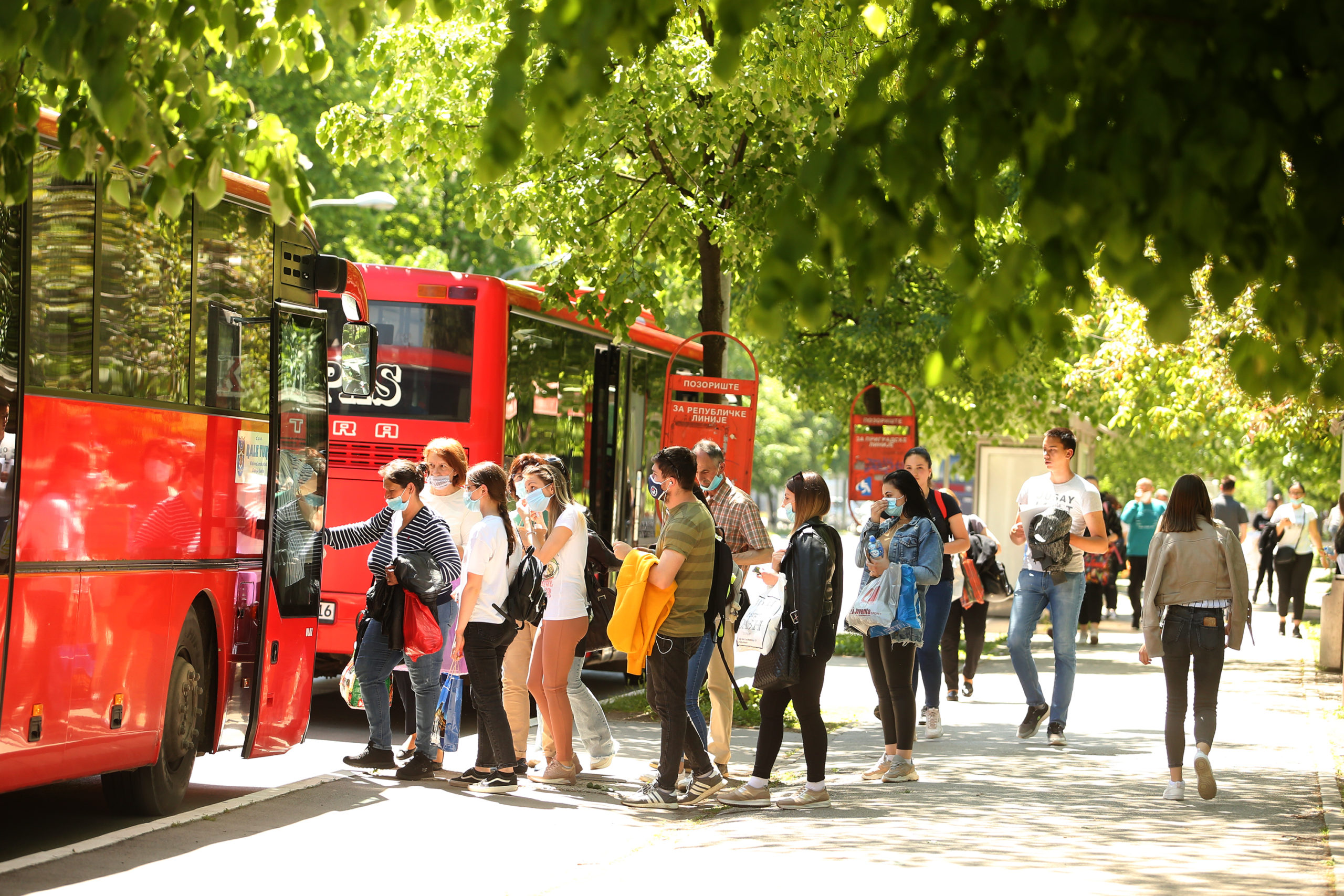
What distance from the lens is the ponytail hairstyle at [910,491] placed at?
9875mm

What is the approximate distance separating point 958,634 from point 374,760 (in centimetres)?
579

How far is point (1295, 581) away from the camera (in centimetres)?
2200

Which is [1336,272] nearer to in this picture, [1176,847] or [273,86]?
[1176,847]

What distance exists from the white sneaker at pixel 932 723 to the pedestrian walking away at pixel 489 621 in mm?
3579

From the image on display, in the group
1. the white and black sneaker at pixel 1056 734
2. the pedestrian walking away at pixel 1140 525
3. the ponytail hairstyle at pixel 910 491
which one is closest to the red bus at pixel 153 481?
the ponytail hairstyle at pixel 910 491

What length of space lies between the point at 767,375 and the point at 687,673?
13979 millimetres

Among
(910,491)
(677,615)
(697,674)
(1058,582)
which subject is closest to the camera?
(677,615)

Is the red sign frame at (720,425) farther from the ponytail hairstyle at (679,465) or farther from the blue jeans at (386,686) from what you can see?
the ponytail hairstyle at (679,465)

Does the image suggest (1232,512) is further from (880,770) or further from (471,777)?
(471,777)

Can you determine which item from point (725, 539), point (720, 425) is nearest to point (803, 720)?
point (725, 539)

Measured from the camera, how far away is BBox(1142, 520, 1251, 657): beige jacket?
859 cm

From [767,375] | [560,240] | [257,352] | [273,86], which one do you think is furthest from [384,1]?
[273,86]

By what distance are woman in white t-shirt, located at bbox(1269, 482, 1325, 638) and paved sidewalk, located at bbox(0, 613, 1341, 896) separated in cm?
1098

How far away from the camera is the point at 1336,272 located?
11.3 ft
